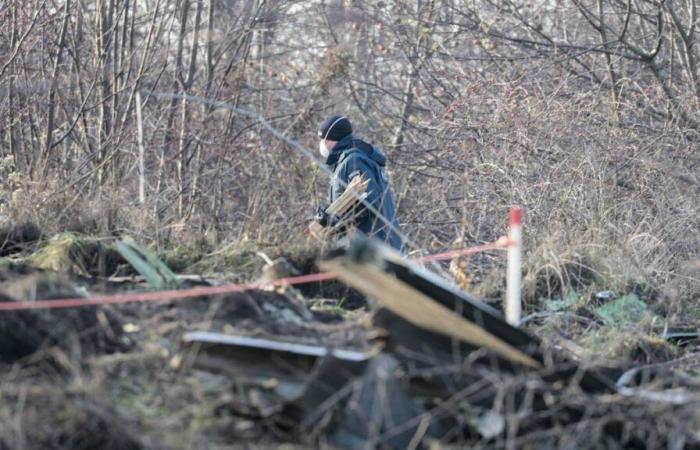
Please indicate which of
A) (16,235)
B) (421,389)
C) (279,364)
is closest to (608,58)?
(16,235)

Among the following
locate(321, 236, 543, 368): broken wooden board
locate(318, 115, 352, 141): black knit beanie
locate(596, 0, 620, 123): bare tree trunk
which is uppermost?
locate(596, 0, 620, 123): bare tree trunk

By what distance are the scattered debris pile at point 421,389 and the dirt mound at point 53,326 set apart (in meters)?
0.47

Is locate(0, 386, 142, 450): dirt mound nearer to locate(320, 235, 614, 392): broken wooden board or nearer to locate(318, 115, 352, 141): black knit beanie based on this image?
locate(320, 235, 614, 392): broken wooden board

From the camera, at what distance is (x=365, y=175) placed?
9.52 meters

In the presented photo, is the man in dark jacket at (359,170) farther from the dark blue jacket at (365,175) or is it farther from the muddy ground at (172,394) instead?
the muddy ground at (172,394)

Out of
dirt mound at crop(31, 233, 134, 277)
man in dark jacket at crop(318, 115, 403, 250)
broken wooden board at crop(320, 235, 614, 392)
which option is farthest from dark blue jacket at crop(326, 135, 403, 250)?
broken wooden board at crop(320, 235, 614, 392)

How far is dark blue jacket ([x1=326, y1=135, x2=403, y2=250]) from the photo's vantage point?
361 inches

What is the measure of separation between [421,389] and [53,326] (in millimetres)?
1569

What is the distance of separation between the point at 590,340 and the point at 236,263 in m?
2.30

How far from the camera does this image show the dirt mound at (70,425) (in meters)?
4.06

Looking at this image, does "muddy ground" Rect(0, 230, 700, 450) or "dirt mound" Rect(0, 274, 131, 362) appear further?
"dirt mound" Rect(0, 274, 131, 362)

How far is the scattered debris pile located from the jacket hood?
5.03m

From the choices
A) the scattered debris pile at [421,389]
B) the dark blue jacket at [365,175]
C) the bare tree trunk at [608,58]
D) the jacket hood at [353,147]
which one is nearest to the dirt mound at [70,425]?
the scattered debris pile at [421,389]

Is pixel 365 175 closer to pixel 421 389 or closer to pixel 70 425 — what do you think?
pixel 421 389
